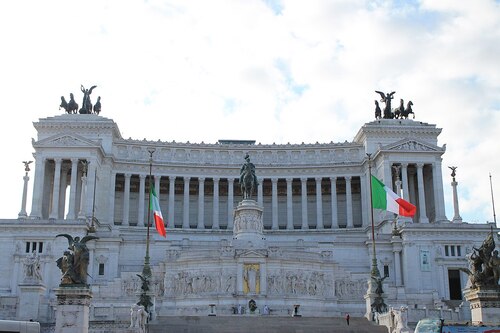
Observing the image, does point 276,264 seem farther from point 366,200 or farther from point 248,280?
point 366,200

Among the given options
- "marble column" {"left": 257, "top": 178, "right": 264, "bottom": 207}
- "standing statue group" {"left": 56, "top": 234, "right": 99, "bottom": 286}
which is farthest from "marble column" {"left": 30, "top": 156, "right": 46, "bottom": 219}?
"standing statue group" {"left": 56, "top": 234, "right": 99, "bottom": 286}

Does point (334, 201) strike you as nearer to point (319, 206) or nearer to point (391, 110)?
point (319, 206)

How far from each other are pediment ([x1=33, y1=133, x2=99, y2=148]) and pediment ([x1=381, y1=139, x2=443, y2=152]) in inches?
1575

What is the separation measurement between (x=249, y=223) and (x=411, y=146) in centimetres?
3309

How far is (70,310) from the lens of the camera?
3588cm

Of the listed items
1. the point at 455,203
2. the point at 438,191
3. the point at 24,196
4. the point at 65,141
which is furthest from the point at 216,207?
the point at 455,203

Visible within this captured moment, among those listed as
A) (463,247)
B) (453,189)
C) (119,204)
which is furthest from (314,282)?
(119,204)

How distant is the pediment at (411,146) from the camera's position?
92.9 meters

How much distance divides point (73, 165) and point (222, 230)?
2204 centimetres

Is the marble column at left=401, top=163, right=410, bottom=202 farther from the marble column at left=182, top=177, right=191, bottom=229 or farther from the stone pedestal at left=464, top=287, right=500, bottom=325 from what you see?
the stone pedestal at left=464, top=287, right=500, bottom=325

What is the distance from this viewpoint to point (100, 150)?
91375 millimetres

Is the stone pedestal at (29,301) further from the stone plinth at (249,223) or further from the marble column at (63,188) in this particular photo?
the marble column at (63,188)

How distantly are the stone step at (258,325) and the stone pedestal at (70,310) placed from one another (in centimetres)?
1019

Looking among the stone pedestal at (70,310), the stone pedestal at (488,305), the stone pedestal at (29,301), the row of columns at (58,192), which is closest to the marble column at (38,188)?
the row of columns at (58,192)
